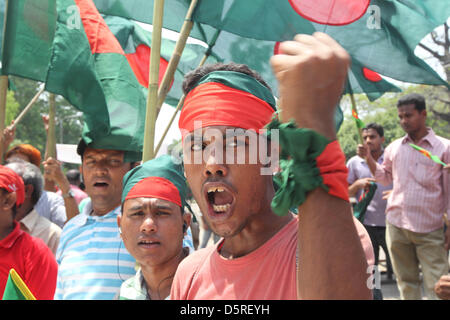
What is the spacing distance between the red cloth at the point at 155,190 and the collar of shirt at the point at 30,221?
A: 5.51 feet

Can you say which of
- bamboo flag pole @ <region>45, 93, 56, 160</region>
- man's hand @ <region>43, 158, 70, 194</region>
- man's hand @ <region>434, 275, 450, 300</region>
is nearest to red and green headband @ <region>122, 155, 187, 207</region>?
man's hand @ <region>434, 275, 450, 300</region>

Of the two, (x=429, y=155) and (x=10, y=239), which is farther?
(x=429, y=155)

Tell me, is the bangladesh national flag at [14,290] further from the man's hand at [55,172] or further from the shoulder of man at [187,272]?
the man's hand at [55,172]

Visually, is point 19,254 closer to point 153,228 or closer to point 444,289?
point 153,228

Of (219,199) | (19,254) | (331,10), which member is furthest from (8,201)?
(331,10)

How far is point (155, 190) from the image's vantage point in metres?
2.20

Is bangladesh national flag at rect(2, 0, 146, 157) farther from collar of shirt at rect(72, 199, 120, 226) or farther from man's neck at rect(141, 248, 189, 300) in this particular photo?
man's neck at rect(141, 248, 189, 300)

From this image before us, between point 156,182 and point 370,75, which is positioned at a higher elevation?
point 370,75

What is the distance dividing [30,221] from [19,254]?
0.91m

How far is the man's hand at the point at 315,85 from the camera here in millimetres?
764

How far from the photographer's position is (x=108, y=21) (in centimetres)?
436

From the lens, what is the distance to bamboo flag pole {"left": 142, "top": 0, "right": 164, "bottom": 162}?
7.30 ft

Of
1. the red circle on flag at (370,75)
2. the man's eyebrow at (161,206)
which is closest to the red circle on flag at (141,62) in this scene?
the red circle on flag at (370,75)
